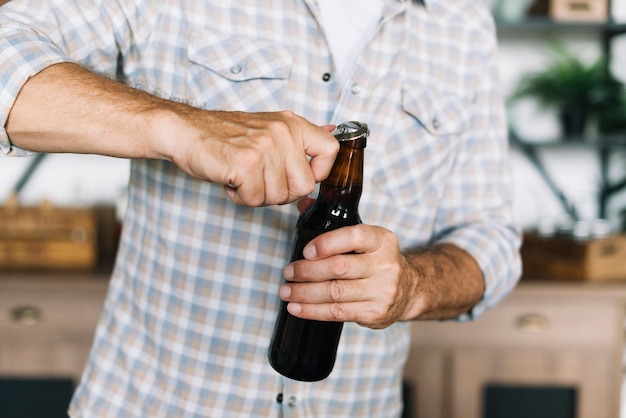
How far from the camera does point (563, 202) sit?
9.41 ft

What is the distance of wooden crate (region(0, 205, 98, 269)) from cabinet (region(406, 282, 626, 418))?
3.80 ft

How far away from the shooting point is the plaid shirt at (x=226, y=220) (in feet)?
3.65

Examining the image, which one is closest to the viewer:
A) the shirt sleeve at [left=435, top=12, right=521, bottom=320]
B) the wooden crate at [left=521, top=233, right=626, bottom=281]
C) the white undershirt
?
the white undershirt

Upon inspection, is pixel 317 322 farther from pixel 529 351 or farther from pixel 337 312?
pixel 529 351

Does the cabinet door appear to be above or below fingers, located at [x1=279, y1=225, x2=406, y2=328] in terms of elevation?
below

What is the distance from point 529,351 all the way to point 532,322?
0.10 metres

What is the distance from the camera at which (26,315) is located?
225cm

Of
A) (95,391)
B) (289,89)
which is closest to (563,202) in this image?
(289,89)

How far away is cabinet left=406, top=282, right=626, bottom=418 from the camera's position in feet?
7.60

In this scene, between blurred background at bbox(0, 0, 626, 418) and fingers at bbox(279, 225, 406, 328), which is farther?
blurred background at bbox(0, 0, 626, 418)

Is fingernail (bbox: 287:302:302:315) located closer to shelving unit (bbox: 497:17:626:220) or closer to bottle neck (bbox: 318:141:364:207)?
bottle neck (bbox: 318:141:364:207)

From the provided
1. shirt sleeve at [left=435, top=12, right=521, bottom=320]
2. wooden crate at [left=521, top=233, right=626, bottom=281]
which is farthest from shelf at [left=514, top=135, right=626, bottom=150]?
shirt sleeve at [left=435, top=12, right=521, bottom=320]

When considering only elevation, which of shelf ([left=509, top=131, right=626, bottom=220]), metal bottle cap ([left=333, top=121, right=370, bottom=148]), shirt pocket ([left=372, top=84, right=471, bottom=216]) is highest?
shelf ([left=509, top=131, right=626, bottom=220])

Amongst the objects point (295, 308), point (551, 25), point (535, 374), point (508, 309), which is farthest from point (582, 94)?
point (295, 308)
